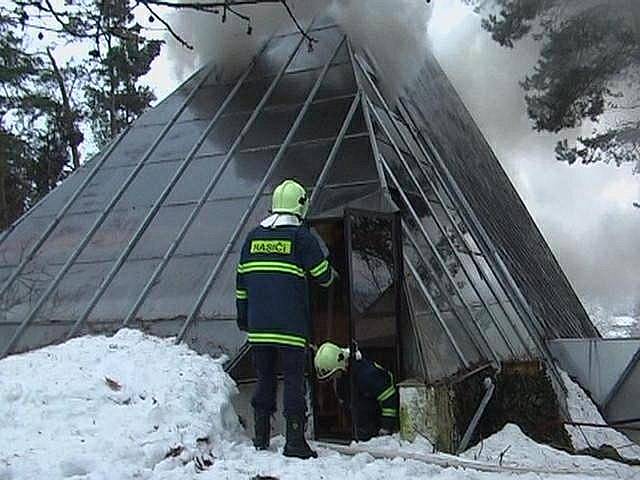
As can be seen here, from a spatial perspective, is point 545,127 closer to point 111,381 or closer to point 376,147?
point 376,147

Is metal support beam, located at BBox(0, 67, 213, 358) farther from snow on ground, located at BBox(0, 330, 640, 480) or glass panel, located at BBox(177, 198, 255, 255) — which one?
snow on ground, located at BBox(0, 330, 640, 480)

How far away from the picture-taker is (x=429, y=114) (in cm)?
1162

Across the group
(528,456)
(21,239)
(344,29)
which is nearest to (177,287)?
(21,239)

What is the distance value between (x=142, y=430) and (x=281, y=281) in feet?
3.86

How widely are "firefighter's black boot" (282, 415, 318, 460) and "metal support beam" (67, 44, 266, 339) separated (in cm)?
338

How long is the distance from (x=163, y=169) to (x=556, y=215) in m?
19.5

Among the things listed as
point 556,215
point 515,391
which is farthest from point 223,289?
point 556,215

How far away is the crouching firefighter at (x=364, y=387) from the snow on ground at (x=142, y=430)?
360 millimetres

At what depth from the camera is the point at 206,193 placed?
8398 mm

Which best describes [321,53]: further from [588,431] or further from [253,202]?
[588,431]

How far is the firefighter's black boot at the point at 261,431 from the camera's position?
4852 millimetres

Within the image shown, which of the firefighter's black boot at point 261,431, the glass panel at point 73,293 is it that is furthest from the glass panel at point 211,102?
the firefighter's black boot at point 261,431

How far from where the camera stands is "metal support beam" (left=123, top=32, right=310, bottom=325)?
747cm

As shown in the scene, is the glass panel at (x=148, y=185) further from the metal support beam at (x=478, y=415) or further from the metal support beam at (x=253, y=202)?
the metal support beam at (x=478, y=415)
